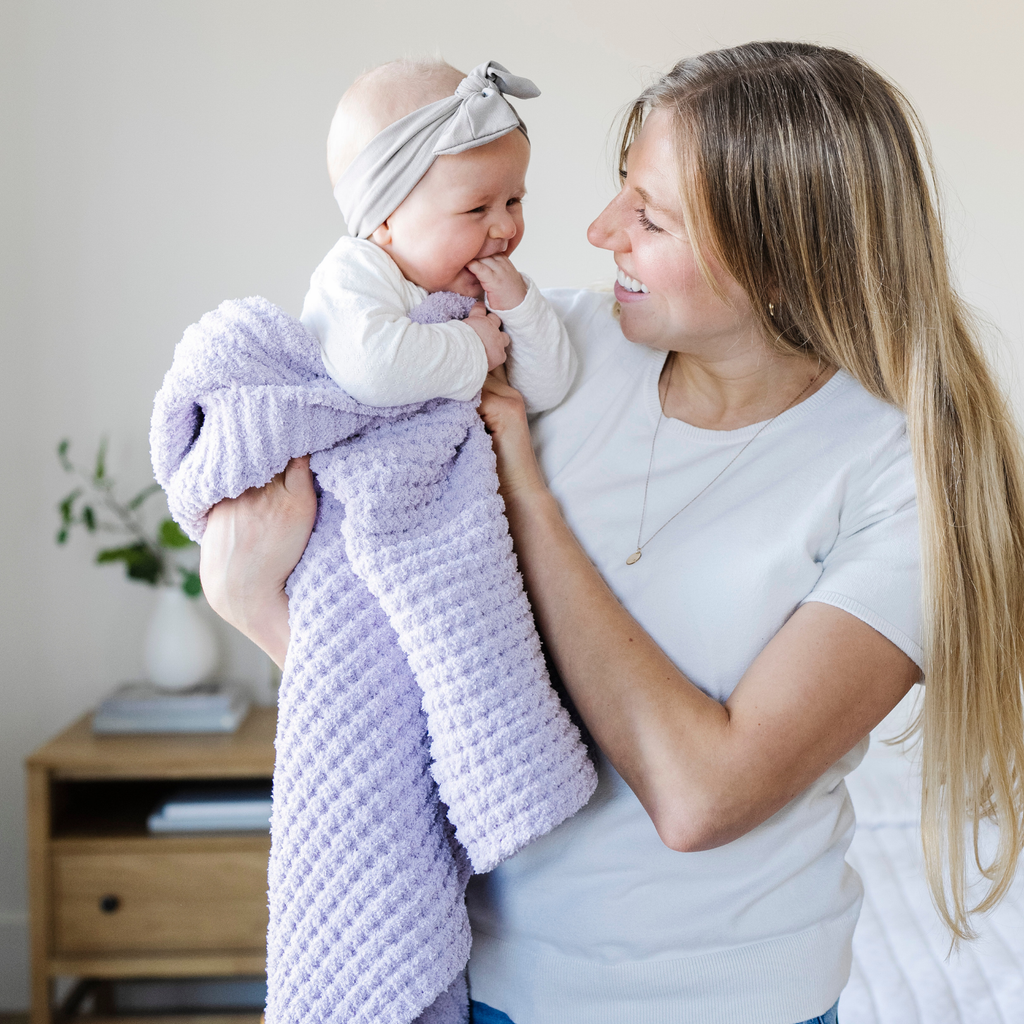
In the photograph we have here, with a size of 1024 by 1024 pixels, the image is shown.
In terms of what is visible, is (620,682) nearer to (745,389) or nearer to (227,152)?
(745,389)

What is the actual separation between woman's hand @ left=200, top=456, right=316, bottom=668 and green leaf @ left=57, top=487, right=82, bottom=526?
5.86 feet

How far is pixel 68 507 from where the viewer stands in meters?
2.53

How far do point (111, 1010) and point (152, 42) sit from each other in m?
2.54

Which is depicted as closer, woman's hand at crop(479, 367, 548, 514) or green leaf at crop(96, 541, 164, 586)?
woman's hand at crop(479, 367, 548, 514)

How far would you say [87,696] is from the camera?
278 centimetres

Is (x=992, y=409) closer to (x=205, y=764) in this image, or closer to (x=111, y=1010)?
(x=205, y=764)

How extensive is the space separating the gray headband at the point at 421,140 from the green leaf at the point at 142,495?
5.73ft

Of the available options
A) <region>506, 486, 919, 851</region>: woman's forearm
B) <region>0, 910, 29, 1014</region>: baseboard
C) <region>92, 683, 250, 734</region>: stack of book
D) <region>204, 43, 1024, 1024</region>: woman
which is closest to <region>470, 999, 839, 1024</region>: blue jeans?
<region>204, 43, 1024, 1024</region>: woman

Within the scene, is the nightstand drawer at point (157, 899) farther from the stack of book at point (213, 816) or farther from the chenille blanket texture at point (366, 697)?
the chenille blanket texture at point (366, 697)

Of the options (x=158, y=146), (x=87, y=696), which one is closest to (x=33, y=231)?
(x=158, y=146)

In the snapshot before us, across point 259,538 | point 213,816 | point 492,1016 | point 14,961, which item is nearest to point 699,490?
point 259,538

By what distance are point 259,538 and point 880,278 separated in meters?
0.65

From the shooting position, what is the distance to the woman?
0.91m

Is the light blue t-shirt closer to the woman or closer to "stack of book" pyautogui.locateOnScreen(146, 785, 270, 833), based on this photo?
the woman
